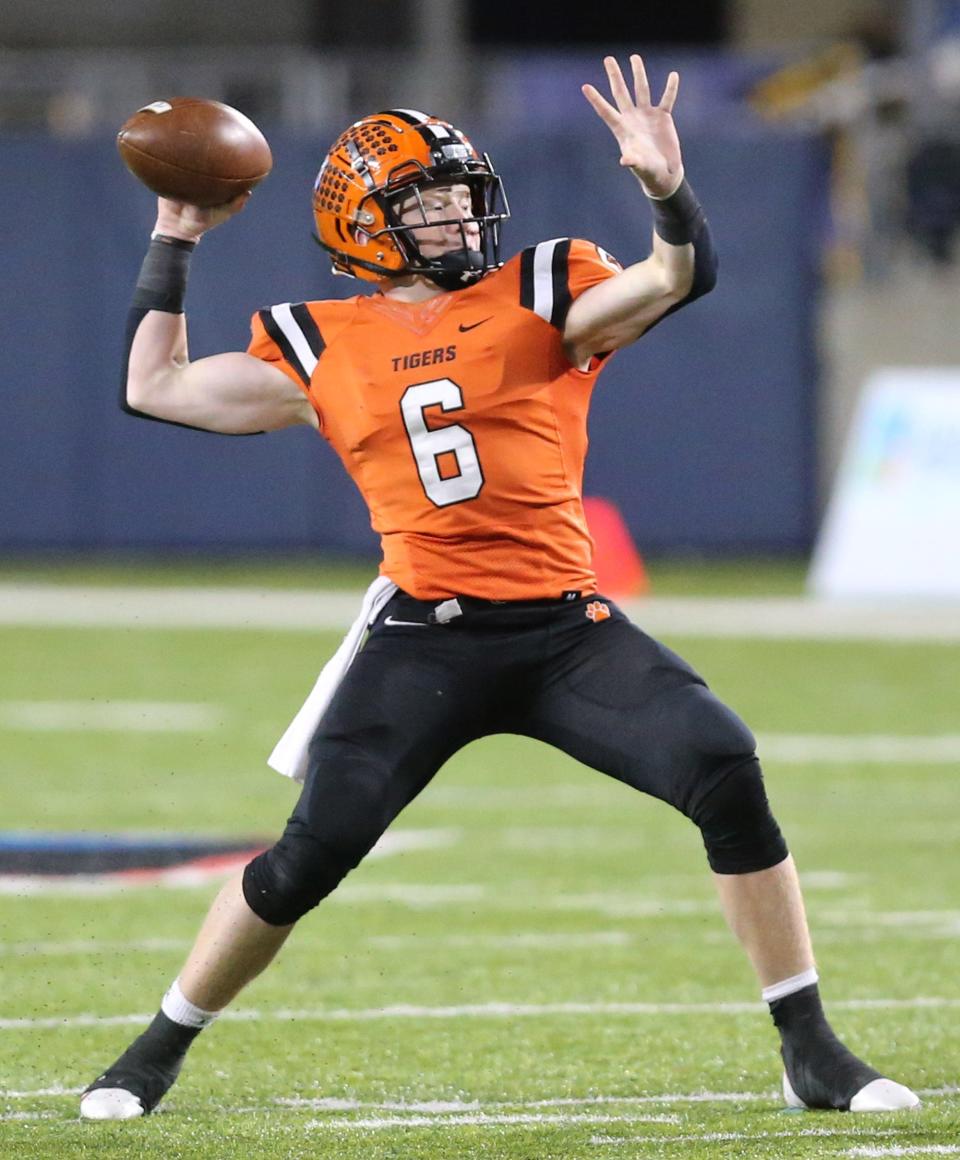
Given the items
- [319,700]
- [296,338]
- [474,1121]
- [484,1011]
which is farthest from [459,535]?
[484,1011]

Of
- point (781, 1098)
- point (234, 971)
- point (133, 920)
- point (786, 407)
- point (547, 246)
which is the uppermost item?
point (547, 246)

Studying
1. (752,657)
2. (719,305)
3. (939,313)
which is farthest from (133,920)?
(939,313)

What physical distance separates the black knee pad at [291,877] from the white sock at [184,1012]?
238 mm

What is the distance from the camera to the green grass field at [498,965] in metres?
4.09

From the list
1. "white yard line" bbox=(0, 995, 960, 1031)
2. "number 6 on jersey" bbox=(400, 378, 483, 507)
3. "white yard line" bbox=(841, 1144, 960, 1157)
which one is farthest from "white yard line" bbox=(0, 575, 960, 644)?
"white yard line" bbox=(841, 1144, 960, 1157)

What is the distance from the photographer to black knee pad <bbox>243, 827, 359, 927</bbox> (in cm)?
414

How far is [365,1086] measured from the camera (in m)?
4.43

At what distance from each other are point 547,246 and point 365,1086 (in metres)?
1.62

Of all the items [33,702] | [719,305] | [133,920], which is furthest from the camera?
[719,305]

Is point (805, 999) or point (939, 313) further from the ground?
point (805, 999)

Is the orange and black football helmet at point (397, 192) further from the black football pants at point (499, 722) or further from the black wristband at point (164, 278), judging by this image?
the black football pants at point (499, 722)

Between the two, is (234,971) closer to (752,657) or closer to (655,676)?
(655,676)

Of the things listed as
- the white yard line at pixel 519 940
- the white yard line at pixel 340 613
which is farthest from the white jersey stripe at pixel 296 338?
the white yard line at pixel 340 613

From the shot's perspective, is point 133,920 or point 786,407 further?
point 786,407
